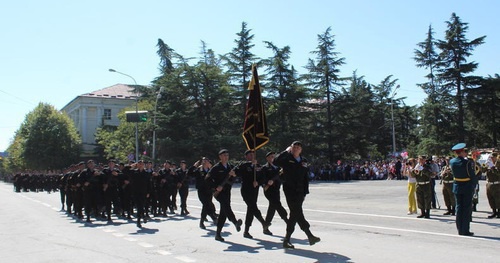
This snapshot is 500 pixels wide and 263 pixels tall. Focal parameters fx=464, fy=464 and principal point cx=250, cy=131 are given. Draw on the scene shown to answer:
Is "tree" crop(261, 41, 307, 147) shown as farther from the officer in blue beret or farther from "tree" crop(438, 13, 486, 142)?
the officer in blue beret

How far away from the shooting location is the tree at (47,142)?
69688 mm

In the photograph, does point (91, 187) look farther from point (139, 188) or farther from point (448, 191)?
point (448, 191)

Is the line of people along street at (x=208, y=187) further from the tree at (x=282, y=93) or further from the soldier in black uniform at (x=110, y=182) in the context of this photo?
the tree at (x=282, y=93)

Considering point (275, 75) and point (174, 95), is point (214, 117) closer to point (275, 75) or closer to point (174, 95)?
point (174, 95)

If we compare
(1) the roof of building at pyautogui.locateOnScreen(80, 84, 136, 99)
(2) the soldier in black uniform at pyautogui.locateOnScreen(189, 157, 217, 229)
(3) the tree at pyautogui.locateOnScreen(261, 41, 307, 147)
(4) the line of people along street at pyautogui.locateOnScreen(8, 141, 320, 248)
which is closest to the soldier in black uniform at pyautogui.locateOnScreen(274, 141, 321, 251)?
(4) the line of people along street at pyautogui.locateOnScreen(8, 141, 320, 248)

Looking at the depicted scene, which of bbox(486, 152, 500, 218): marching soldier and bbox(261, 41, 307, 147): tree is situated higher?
bbox(261, 41, 307, 147): tree

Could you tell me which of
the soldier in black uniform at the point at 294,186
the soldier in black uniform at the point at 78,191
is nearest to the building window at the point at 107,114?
the soldier in black uniform at the point at 78,191

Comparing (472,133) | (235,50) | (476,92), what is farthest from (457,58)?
(235,50)

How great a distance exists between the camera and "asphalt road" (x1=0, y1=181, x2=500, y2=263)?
25.9ft

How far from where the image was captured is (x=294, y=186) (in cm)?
837

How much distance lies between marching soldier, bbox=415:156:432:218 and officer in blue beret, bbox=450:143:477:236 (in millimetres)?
3202

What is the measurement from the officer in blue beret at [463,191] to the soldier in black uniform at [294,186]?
3.28 m

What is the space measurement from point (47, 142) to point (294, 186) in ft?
227

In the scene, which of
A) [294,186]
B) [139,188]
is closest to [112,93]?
[139,188]
